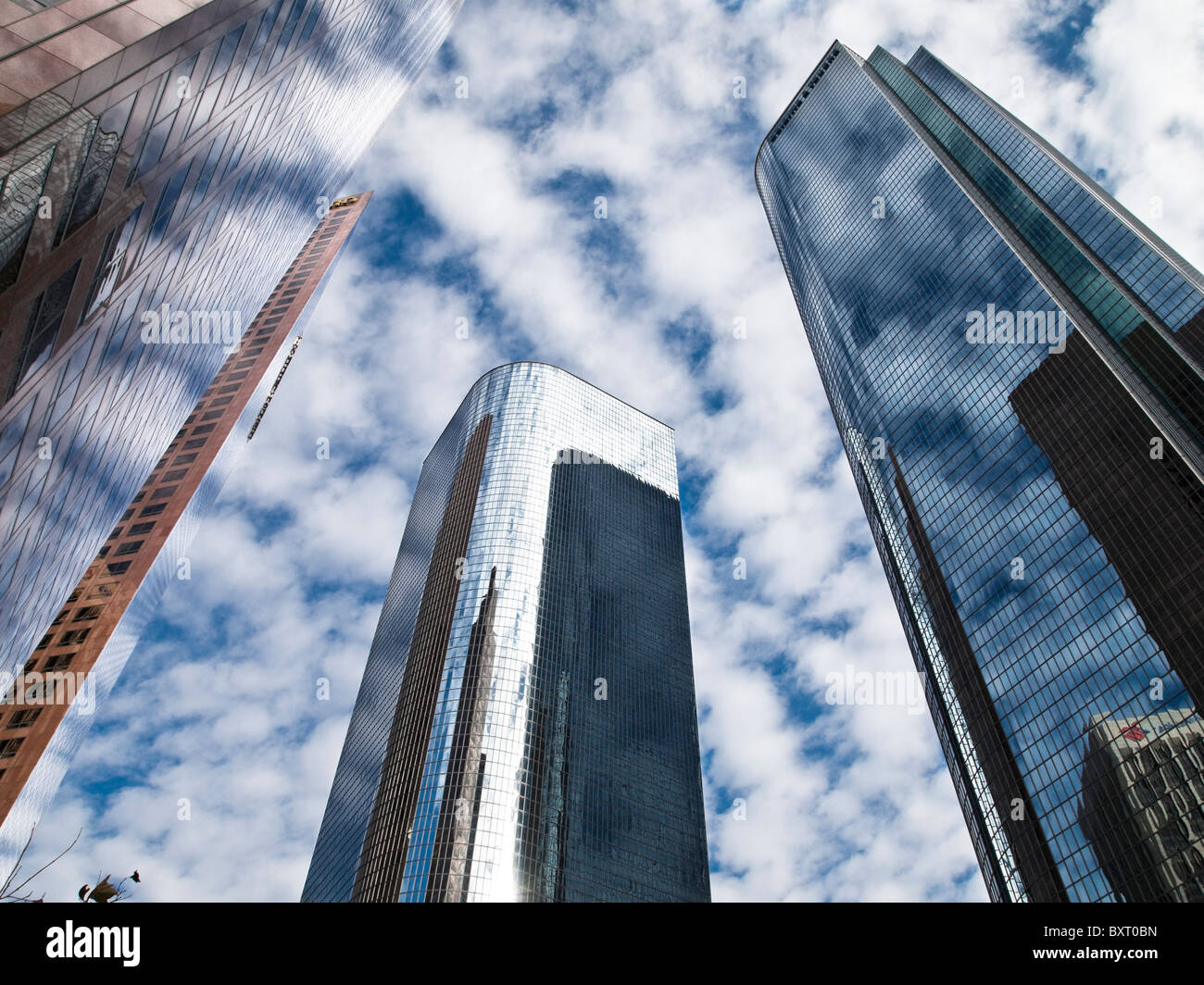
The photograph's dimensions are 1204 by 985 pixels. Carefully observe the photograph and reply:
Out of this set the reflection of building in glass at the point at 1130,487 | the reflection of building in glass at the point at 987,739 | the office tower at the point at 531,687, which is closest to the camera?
the reflection of building in glass at the point at 1130,487

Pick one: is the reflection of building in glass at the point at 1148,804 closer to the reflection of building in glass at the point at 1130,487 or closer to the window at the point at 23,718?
the reflection of building in glass at the point at 1130,487

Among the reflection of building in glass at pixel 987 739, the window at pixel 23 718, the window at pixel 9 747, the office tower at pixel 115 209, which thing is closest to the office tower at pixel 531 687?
the window at pixel 9 747

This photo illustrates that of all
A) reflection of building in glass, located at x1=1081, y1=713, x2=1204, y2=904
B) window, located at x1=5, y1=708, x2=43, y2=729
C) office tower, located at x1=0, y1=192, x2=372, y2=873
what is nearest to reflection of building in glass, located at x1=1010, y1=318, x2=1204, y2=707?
reflection of building in glass, located at x1=1081, y1=713, x2=1204, y2=904

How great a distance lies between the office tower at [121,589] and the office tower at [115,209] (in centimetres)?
1396

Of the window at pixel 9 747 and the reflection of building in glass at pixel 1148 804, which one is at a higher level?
the window at pixel 9 747

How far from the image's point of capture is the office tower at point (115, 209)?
1703 centimetres

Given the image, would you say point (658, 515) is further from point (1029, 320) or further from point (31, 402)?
point (31, 402)

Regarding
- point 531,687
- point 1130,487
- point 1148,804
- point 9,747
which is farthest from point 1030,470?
point 9,747

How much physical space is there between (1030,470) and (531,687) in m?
78.6

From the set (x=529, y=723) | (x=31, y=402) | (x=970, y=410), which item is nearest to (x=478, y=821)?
(x=529, y=723)

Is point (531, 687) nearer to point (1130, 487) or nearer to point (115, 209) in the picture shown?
point (1130, 487)

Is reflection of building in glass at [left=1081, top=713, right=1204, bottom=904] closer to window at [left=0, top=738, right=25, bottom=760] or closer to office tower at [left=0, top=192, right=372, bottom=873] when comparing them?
office tower at [left=0, top=192, right=372, bottom=873]

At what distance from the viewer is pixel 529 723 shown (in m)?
118

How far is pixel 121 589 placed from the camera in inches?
4026
